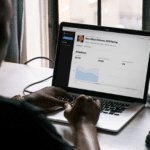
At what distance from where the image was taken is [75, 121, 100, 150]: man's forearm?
0.60 metres

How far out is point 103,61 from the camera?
958 mm

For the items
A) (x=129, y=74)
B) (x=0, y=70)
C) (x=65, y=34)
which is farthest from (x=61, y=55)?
(x=0, y=70)

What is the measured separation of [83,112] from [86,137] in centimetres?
11

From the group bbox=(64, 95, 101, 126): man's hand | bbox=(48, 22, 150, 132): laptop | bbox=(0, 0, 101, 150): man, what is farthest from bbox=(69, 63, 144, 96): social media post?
bbox=(0, 0, 101, 150): man

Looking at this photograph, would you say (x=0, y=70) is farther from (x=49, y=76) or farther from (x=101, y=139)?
(x=101, y=139)

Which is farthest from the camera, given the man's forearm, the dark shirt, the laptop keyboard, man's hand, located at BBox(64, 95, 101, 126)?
the laptop keyboard

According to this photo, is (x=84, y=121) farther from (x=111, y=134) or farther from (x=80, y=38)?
(x=80, y=38)

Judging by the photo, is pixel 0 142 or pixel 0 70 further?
pixel 0 70

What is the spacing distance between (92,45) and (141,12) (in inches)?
60.8

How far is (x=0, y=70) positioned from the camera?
4.70 feet

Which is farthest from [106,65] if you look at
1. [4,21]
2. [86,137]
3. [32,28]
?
[32,28]

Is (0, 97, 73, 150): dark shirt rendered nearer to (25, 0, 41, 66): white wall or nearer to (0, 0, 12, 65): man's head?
(0, 0, 12, 65): man's head

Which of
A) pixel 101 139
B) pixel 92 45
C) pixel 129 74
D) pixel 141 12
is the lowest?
pixel 101 139

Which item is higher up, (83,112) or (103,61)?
(103,61)
